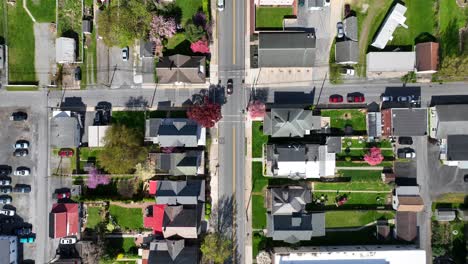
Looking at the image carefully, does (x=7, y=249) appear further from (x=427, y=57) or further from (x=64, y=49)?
(x=427, y=57)

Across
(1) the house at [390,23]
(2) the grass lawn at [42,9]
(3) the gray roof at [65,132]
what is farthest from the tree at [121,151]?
(1) the house at [390,23]

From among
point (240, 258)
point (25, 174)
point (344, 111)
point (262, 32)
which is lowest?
point (240, 258)

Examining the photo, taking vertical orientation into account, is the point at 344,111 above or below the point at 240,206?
above

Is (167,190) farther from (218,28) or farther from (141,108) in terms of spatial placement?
(218,28)

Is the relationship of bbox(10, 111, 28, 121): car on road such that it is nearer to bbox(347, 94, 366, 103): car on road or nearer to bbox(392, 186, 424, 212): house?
bbox(347, 94, 366, 103): car on road

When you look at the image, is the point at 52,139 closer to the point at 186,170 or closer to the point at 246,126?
the point at 186,170

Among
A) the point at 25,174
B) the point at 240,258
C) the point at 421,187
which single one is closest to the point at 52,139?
the point at 25,174

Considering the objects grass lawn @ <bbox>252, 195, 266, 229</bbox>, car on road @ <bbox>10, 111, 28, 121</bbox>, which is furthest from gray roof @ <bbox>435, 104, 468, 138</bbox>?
car on road @ <bbox>10, 111, 28, 121</bbox>
